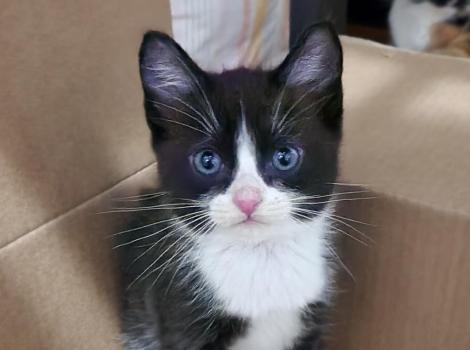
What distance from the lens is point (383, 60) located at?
1377 mm

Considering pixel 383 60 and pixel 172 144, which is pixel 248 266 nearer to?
pixel 172 144

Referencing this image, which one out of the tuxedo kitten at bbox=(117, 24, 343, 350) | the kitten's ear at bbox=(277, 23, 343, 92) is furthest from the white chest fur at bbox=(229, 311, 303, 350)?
the kitten's ear at bbox=(277, 23, 343, 92)

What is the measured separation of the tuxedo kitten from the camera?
78 cm

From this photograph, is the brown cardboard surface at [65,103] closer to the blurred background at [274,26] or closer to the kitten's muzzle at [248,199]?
the blurred background at [274,26]

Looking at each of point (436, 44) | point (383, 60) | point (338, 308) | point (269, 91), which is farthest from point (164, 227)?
point (436, 44)

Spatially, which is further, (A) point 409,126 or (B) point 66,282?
(A) point 409,126

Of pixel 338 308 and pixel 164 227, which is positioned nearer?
pixel 164 227

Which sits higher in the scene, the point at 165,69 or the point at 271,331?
the point at 165,69

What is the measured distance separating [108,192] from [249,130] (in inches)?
13.2

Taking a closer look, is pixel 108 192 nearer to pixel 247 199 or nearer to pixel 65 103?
pixel 65 103

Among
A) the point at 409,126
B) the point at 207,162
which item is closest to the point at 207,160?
the point at 207,162

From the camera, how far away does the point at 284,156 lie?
2.60 ft

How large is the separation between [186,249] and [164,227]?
0.18ft

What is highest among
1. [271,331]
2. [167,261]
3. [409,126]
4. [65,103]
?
[65,103]
